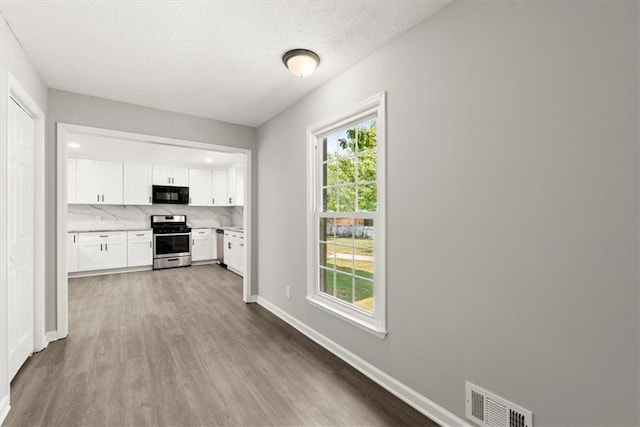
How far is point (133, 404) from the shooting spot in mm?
1960

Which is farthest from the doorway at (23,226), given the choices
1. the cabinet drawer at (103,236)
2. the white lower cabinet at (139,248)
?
the white lower cabinet at (139,248)

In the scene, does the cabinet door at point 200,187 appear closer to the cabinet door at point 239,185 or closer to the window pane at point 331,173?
the cabinet door at point 239,185

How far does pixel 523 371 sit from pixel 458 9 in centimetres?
201

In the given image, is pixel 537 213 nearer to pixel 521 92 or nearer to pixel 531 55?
pixel 521 92

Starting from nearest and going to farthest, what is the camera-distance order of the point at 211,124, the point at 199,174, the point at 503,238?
the point at 503,238, the point at 211,124, the point at 199,174

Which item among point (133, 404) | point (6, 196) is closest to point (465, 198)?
point (133, 404)

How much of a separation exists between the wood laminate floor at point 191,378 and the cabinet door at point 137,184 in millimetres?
3184

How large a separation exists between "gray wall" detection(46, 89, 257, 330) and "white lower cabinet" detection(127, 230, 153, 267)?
136 inches

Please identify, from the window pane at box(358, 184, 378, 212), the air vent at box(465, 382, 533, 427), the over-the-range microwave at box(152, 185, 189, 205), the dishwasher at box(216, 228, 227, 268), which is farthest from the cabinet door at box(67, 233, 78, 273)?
the air vent at box(465, 382, 533, 427)

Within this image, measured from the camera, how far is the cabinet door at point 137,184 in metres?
6.29

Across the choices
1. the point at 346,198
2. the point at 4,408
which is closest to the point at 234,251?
the point at 346,198

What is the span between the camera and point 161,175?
6.66 meters

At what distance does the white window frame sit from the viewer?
2.20 meters

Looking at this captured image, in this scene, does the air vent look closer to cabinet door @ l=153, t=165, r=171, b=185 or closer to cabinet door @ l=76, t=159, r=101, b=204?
cabinet door @ l=153, t=165, r=171, b=185
